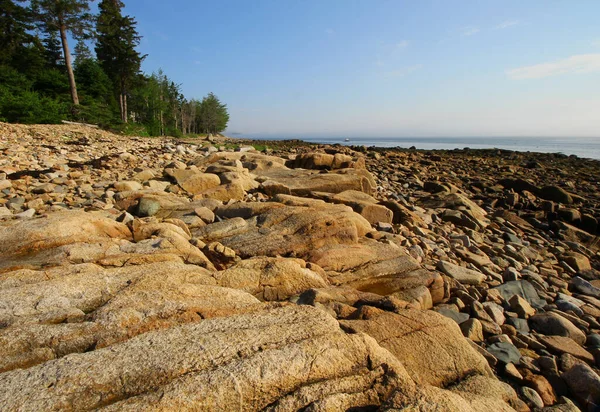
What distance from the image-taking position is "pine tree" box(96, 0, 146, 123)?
3575 centimetres

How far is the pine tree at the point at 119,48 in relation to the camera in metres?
35.8

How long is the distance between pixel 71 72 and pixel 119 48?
9906 millimetres

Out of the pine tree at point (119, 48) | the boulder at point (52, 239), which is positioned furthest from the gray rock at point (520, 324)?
the pine tree at point (119, 48)

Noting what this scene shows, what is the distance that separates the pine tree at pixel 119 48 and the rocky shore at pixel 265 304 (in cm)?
3292

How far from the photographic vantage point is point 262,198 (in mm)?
8500

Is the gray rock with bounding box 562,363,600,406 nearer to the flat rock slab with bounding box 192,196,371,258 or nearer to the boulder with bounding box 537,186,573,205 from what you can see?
the flat rock slab with bounding box 192,196,371,258

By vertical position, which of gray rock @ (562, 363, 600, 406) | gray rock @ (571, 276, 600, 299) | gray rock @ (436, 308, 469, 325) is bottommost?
gray rock @ (571, 276, 600, 299)

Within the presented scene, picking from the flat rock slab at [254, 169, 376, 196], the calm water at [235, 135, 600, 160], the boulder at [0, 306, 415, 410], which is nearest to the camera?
the boulder at [0, 306, 415, 410]

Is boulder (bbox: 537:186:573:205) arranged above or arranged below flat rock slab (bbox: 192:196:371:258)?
below

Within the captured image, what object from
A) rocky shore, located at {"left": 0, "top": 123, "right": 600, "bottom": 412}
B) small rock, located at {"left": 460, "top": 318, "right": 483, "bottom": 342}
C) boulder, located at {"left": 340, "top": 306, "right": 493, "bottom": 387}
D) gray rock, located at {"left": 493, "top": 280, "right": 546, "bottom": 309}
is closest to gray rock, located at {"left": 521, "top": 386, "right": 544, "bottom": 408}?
rocky shore, located at {"left": 0, "top": 123, "right": 600, "bottom": 412}

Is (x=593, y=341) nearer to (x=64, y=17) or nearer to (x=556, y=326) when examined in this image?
(x=556, y=326)

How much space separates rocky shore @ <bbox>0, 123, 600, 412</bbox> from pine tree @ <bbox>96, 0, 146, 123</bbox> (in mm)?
32920

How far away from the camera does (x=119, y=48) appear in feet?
118

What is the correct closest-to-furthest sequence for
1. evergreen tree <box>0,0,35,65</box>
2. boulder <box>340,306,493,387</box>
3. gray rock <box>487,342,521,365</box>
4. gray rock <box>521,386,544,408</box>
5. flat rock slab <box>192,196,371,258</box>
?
boulder <box>340,306,493,387</box>, gray rock <box>521,386,544,408</box>, gray rock <box>487,342,521,365</box>, flat rock slab <box>192,196,371,258</box>, evergreen tree <box>0,0,35,65</box>
